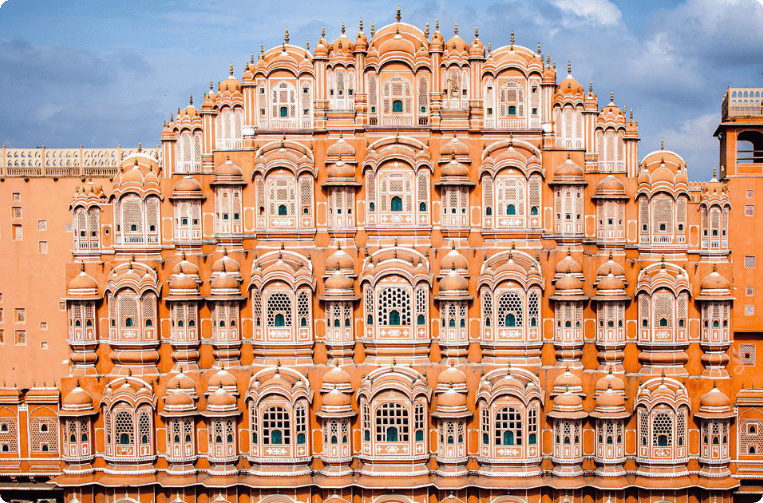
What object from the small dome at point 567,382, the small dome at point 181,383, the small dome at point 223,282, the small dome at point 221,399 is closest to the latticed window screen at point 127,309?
the small dome at point 181,383

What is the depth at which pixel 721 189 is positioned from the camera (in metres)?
36.7

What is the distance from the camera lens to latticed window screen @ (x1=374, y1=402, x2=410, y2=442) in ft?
115

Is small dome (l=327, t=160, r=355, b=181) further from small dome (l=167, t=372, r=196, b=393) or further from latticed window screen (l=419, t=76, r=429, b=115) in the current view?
small dome (l=167, t=372, r=196, b=393)

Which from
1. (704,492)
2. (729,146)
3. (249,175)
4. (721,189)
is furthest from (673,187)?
(249,175)

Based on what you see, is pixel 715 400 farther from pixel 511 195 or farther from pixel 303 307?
pixel 303 307

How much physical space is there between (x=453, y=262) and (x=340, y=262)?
4855 millimetres

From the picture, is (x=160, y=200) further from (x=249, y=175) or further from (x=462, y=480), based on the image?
(x=462, y=480)

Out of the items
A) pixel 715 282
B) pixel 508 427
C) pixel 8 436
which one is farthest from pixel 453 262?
pixel 8 436

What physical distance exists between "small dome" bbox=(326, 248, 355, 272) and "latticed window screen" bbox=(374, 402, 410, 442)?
6.06m

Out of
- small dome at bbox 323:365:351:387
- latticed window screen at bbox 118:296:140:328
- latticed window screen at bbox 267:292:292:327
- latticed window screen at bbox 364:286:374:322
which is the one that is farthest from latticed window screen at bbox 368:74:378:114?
latticed window screen at bbox 118:296:140:328

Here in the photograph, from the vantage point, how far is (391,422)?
35094 millimetres

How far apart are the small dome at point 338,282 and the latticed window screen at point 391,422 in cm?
523

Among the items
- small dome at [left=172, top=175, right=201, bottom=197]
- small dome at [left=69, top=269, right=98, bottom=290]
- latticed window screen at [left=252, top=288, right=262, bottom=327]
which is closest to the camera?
latticed window screen at [left=252, top=288, right=262, bottom=327]

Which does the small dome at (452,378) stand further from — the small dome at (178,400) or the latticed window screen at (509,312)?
the small dome at (178,400)
